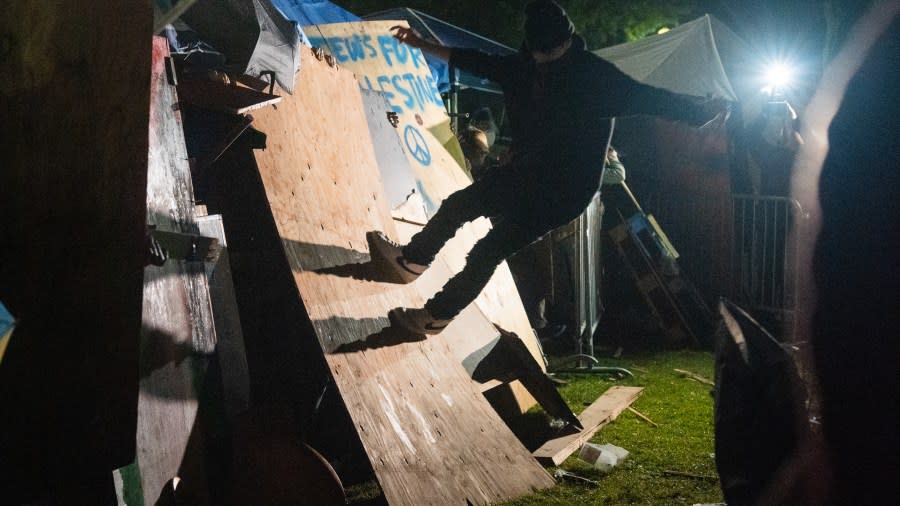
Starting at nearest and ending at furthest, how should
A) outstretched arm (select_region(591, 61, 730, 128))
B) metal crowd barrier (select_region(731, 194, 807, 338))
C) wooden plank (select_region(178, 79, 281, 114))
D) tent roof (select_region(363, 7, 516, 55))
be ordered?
wooden plank (select_region(178, 79, 281, 114)), outstretched arm (select_region(591, 61, 730, 128)), metal crowd barrier (select_region(731, 194, 807, 338)), tent roof (select_region(363, 7, 516, 55))

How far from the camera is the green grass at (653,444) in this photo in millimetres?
3967

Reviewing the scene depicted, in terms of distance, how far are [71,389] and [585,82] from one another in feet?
10.3

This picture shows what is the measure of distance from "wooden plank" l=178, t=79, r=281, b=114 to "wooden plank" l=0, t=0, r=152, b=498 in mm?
1036

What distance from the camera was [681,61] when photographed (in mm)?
11680

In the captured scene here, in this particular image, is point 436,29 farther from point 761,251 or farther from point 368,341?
point 368,341

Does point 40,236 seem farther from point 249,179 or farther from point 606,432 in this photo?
point 606,432

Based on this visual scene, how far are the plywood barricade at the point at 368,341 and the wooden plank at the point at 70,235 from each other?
1.19 meters

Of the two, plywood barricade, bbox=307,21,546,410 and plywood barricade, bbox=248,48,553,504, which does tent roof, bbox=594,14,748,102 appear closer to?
plywood barricade, bbox=307,21,546,410

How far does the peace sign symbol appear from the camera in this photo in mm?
6805

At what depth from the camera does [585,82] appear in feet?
14.0

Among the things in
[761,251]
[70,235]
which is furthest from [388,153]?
[761,251]

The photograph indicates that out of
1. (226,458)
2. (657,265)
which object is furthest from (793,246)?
(226,458)

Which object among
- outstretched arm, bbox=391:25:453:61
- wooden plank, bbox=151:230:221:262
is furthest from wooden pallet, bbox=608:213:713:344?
wooden plank, bbox=151:230:221:262

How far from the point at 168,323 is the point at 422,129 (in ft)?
14.6
